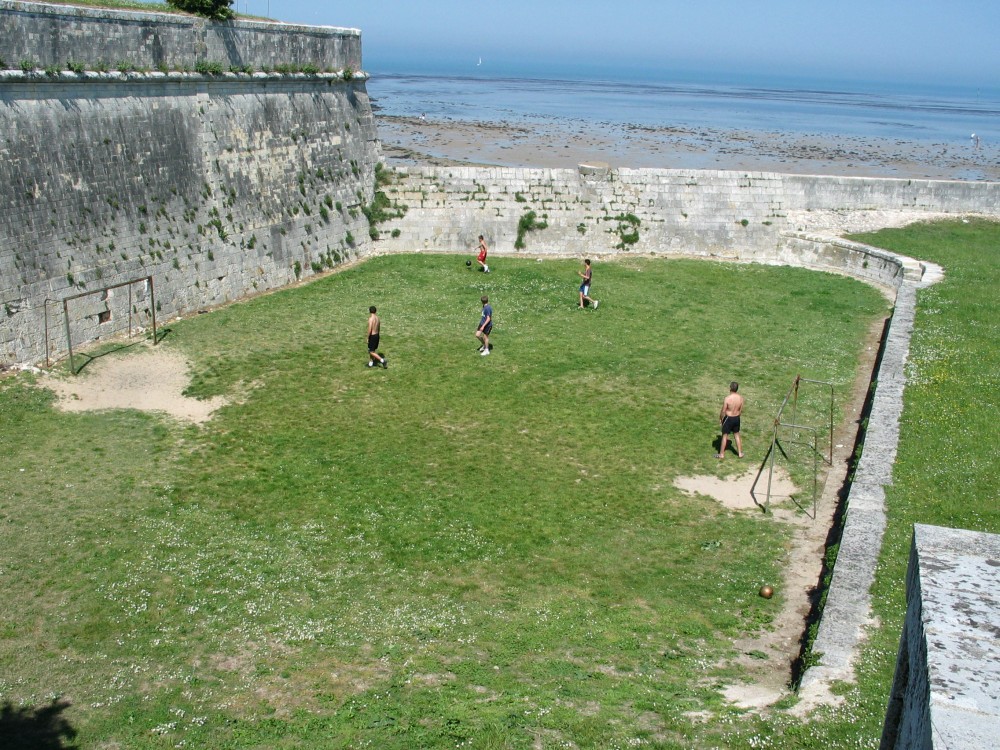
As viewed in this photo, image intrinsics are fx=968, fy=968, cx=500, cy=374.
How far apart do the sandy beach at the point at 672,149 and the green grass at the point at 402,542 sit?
31.0 m

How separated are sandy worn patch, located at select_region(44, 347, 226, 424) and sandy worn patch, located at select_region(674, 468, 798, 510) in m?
7.95

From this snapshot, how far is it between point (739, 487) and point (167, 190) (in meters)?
13.9

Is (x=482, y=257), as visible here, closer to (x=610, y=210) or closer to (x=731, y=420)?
(x=610, y=210)

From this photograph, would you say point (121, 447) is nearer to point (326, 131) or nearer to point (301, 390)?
point (301, 390)

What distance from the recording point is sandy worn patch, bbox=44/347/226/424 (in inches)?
640

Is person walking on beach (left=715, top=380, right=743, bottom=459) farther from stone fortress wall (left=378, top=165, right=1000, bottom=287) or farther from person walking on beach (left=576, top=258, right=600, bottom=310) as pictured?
stone fortress wall (left=378, top=165, right=1000, bottom=287)

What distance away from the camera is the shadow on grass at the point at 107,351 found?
1770cm

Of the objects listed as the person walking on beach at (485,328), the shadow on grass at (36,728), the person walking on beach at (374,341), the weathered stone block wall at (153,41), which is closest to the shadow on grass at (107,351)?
the person walking on beach at (374,341)

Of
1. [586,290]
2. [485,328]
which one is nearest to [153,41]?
[485,328]

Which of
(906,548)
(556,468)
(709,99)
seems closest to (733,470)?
(556,468)

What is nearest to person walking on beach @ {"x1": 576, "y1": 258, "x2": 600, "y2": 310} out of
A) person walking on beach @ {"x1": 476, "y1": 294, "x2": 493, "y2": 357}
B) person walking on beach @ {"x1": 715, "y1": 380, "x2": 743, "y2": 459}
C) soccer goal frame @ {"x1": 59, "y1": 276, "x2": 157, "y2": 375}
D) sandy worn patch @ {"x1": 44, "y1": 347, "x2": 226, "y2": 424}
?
person walking on beach @ {"x1": 476, "y1": 294, "x2": 493, "y2": 357}

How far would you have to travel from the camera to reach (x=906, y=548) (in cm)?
1102

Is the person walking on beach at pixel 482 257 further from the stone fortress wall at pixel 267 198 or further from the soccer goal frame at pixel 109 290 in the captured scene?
the soccer goal frame at pixel 109 290

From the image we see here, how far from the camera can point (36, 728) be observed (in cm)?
840
